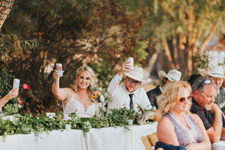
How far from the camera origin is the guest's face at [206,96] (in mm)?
3016

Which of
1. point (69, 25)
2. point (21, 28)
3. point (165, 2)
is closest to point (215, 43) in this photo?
point (165, 2)

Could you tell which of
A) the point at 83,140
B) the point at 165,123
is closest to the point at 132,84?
the point at 83,140

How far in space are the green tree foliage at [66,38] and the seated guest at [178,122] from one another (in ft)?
13.5

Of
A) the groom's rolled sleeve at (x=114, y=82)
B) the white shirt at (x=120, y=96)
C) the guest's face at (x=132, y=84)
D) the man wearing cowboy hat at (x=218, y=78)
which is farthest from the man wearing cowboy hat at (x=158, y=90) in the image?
the groom's rolled sleeve at (x=114, y=82)

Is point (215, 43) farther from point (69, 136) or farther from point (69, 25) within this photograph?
point (69, 136)

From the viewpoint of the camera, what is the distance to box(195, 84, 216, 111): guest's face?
302 centimetres

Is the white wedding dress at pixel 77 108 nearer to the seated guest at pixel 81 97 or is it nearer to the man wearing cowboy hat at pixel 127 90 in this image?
the seated guest at pixel 81 97

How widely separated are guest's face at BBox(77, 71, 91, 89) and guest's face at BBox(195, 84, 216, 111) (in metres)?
1.79

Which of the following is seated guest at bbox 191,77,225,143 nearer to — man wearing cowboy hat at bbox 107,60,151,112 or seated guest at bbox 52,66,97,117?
man wearing cowboy hat at bbox 107,60,151,112

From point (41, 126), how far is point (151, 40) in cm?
555

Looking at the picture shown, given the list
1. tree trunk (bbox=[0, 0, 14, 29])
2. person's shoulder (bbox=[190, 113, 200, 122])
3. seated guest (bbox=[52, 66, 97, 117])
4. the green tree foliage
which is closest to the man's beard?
person's shoulder (bbox=[190, 113, 200, 122])

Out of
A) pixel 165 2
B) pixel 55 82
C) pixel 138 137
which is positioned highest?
pixel 165 2

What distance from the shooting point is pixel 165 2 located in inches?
431

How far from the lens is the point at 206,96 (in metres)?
3.03
